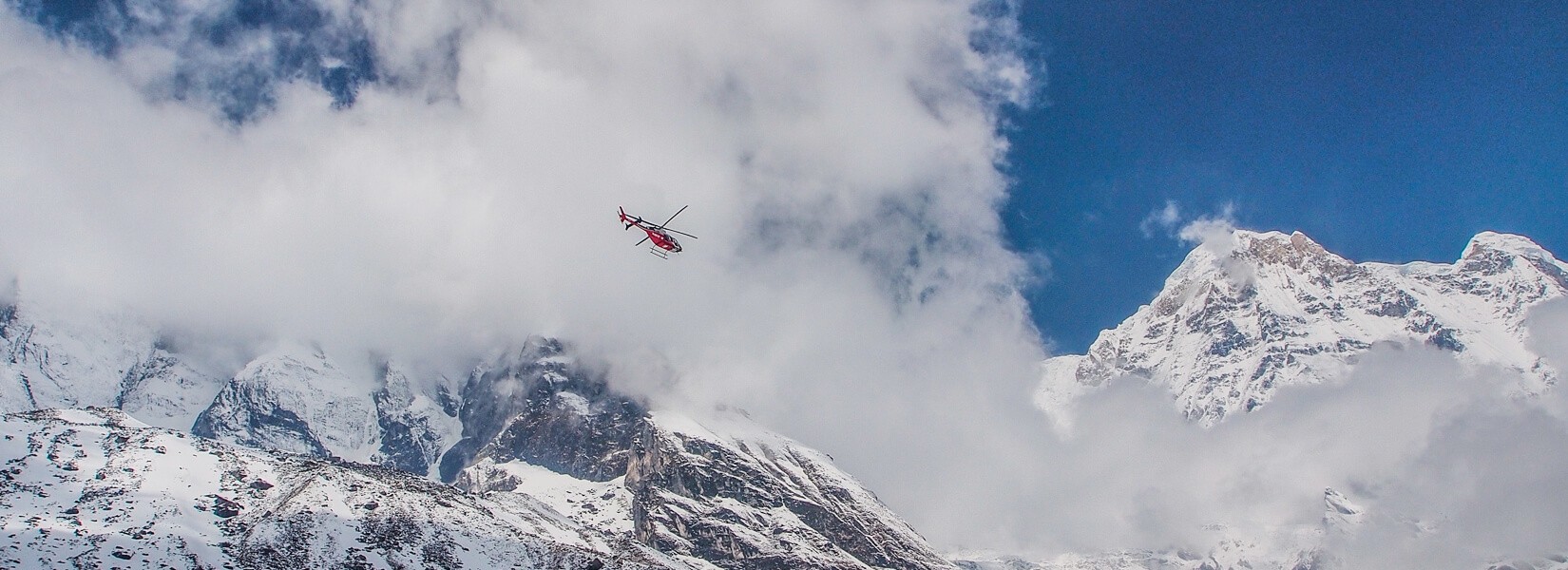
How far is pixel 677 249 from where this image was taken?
157500 mm

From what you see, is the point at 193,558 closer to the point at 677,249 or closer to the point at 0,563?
the point at 0,563

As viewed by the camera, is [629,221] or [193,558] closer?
[629,221]

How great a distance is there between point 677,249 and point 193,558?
11357 cm

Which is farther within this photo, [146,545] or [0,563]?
[146,545]

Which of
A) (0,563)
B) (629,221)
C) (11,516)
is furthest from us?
(11,516)

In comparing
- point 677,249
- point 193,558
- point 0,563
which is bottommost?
point 0,563

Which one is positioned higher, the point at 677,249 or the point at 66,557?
the point at 677,249

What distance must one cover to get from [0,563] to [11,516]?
26.2m

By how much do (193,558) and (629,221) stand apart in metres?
110

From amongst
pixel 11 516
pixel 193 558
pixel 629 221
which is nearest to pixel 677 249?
pixel 629 221

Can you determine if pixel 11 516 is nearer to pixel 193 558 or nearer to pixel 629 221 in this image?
pixel 193 558

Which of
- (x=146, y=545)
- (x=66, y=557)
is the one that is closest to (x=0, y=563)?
(x=66, y=557)

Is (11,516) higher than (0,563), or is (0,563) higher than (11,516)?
(11,516)

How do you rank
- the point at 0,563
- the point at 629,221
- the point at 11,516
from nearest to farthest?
the point at 629,221 < the point at 0,563 < the point at 11,516
